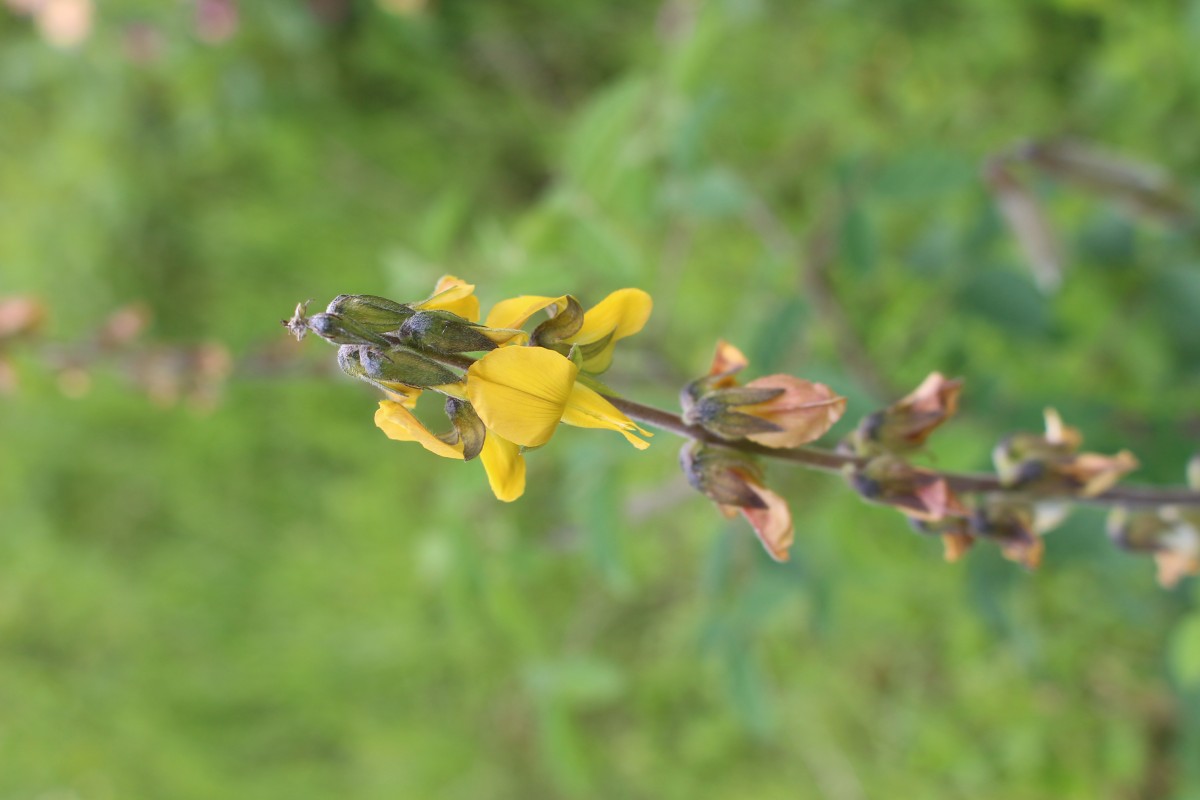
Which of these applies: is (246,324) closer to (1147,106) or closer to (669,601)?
(669,601)

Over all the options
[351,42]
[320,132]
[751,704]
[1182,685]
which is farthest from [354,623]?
[1182,685]

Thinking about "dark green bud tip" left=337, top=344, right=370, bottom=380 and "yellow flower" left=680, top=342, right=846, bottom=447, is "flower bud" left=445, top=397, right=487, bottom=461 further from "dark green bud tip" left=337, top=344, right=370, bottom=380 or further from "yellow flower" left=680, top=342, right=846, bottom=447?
"yellow flower" left=680, top=342, right=846, bottom=447

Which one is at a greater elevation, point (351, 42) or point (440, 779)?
point (351, 42)

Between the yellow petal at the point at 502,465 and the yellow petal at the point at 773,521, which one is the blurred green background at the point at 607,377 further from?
the yellow petal at the point at 502,465

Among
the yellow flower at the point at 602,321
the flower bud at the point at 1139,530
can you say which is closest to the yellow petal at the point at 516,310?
the yellow flower at the point at 602,321

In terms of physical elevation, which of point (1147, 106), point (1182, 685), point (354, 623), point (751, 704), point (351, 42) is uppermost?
point (351, 42)

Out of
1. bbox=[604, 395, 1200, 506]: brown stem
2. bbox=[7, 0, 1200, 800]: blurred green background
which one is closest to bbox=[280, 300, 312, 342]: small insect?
bbox=[604, 395, 1200, 506]: brown stem

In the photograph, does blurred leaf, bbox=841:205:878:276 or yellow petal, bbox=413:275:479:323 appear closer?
yellow petal, bbox=413:275:479:323

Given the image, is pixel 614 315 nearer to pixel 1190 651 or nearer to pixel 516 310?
pixel 516 310
